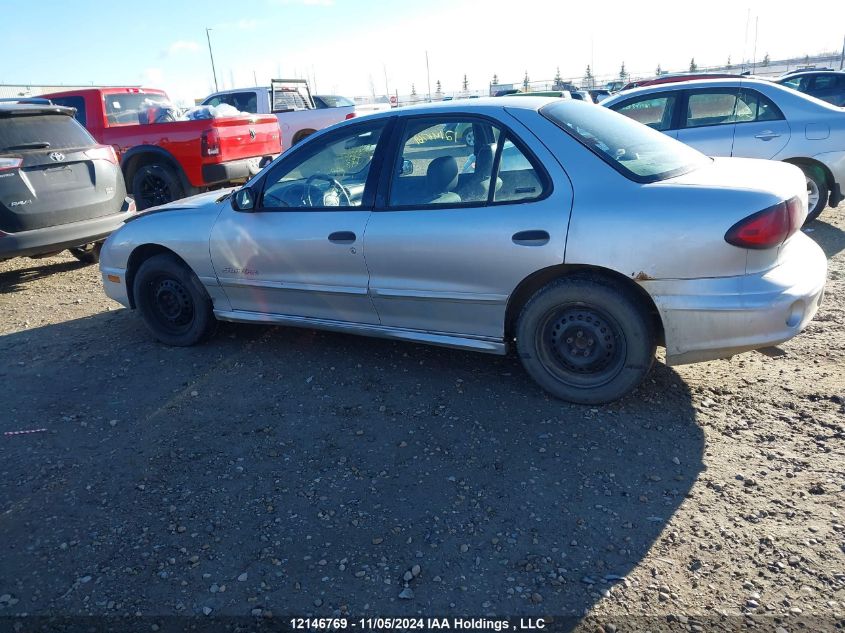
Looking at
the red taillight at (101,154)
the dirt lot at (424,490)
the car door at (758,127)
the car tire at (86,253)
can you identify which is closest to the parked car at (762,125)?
the car door at (758,127)

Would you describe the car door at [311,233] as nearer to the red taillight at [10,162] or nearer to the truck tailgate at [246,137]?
the red taillight at [10,162]

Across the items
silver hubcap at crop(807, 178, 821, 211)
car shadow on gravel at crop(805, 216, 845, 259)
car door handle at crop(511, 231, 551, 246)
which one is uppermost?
car door handle at crop(511, 231, 551, 246)

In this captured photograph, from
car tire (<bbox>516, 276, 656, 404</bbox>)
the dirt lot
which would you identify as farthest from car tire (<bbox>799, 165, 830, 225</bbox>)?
car tire (<bbox>516, 276, 656, 404</bbox>)

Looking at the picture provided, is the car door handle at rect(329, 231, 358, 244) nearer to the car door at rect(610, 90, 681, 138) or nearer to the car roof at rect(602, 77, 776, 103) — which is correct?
the car door at rect(610, 90, 681, 138)

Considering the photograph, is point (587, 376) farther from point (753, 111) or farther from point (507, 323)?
point (753, 111)

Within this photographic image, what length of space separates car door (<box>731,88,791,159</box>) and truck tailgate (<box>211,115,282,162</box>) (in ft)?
21.6

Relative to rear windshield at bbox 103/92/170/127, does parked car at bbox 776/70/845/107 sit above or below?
below

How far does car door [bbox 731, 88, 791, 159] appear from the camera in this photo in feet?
22.8

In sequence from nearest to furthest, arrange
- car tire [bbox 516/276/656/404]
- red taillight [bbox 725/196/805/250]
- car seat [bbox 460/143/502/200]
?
red taillight [bbox 725/196/805/250] < car tire [bbox 516/276/656/404] < car seat [bbox 460/143/502/200]

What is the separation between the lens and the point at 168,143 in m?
8.95

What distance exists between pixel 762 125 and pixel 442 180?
495 centimetres

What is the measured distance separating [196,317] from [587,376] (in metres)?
2.98

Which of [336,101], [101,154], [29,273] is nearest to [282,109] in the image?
[336,101]

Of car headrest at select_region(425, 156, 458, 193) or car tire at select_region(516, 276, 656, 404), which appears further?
car headrest at select_region(425, 156, 458, 193)
